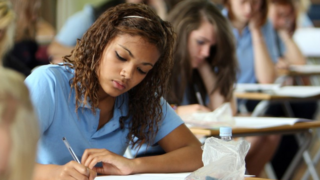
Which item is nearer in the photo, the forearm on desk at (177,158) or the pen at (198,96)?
the forearm on desk at (177,158)

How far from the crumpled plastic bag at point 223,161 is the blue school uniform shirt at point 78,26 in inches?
97.6

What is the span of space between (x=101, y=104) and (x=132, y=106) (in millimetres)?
100

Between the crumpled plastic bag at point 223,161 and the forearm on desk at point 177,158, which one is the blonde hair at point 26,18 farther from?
the crumpled plastic bag at point 223,161

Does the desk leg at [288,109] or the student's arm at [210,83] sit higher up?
the student's arm at [210,83]

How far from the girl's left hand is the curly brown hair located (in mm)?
202

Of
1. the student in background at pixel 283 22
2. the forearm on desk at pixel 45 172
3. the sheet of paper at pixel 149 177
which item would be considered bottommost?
the student in background at pixel 283 22

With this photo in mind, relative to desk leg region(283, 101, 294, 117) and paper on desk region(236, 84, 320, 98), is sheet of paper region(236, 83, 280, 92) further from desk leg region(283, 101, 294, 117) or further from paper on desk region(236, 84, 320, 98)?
desk leg region(283, 101, 294, 117)

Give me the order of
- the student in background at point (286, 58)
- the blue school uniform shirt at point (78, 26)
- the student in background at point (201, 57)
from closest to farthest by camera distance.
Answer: the student in background at point (201, 57), the blue school uniform shirt at point (78, 26), the student in background at point (286, 58)

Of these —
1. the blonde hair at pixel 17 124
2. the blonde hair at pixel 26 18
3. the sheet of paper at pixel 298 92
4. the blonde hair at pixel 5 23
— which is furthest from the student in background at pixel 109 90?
the blonde hair at pixel 26 18

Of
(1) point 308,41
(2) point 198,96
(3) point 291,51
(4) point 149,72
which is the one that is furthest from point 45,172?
(1) point 308,41

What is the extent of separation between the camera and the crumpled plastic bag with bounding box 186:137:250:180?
3.80 feet

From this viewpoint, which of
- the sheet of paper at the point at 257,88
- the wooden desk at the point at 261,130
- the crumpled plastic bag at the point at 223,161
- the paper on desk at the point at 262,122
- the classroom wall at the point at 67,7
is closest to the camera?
the crumpled plastic bag at the point at 223,161

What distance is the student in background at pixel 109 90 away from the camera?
1.43 metres

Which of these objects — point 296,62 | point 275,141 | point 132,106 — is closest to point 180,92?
point 275,141
